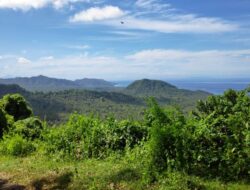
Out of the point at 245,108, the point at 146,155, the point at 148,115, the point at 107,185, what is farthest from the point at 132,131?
the point at 245,108

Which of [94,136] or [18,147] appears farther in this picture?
[18,147]

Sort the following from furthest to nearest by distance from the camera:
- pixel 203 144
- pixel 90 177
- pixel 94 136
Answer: pixel 94 136 < pixel 90 177 < pixel 203 144

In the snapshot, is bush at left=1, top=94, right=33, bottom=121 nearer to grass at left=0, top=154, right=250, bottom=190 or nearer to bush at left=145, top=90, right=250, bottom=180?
grass at left=0, top=154, right=250, bottom=190

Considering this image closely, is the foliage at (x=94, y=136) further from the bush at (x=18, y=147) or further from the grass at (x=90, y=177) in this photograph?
the bush at (x=18, y=147)

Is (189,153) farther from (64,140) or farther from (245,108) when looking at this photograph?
(64,140)

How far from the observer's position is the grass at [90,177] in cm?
866

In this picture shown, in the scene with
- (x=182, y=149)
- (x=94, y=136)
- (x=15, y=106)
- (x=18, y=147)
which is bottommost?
(x=15, y=106)

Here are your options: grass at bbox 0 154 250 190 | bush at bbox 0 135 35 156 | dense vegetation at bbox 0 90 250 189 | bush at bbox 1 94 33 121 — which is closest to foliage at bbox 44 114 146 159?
dense vegetation at bbox 0 90 250 189

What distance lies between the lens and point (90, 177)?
10.1 meters

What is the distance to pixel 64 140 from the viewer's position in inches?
531

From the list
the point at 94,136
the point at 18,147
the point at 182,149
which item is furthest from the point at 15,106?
the point at 182,149

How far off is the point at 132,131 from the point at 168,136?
2989mm

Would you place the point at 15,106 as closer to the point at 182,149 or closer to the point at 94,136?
the point at 94,136

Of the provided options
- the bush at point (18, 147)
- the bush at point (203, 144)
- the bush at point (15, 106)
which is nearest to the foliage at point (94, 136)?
the bush at point (203, 144)
